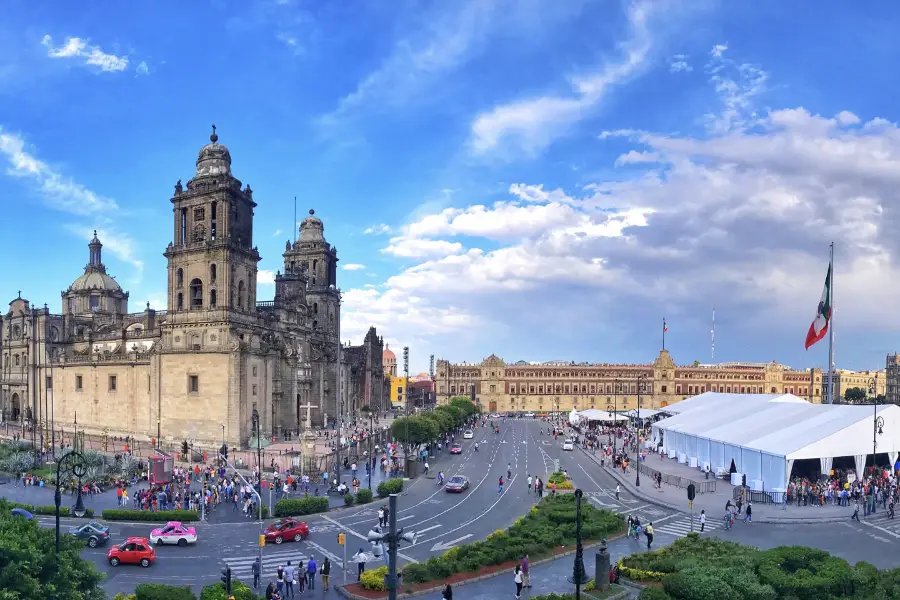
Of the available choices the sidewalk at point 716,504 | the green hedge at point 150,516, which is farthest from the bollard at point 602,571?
the green hedge at point 150,516

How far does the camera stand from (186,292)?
197ft

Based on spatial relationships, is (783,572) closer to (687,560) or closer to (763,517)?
(687,560)

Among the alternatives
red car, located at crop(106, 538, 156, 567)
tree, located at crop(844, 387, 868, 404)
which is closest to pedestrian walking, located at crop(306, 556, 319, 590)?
red car, located at crop(106, 538, 156, 567)

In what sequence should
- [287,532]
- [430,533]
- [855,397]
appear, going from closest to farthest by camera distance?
[287,532] < [430,533] < [855,397]

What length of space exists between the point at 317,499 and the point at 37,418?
53390 mm

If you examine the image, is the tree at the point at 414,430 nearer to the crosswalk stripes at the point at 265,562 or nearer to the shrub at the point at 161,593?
the crosswalk stripes at the point at 265,562

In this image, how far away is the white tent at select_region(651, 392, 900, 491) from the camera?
41.6 metres

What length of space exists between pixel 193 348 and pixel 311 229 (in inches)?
1361

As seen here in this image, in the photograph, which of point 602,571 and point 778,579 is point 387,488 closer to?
point 602,571

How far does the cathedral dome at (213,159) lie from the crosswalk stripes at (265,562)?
39.0 m

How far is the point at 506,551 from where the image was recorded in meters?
28.5

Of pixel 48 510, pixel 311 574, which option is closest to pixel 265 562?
pixel 311 574

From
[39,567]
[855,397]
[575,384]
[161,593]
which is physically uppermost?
[39,567]

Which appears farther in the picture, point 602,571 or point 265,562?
point 265,562
